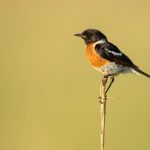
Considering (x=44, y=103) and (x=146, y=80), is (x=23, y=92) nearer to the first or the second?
(x=44, y=103)

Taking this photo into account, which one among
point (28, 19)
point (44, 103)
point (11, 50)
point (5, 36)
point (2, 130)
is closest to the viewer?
point (2, 130)

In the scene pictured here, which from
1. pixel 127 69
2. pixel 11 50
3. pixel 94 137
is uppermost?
pixel 11 50

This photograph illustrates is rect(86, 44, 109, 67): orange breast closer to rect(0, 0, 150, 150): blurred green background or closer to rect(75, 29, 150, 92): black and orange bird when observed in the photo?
rect(75, 29, 150, 92): black and orange bird

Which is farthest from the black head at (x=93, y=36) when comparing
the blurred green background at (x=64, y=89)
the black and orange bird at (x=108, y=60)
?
the blurred green background at (x=64, y=89)

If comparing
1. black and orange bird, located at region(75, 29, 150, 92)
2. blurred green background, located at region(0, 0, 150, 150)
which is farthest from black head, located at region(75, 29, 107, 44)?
blurred green background, located at region(0, 0, 150, 150)

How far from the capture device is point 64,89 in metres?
10.8

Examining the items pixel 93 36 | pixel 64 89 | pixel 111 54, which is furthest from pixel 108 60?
pixel 64 89

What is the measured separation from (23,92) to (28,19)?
5300mm

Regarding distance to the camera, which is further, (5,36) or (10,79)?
(5,36)

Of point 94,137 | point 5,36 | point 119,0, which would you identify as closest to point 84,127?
point 94,137

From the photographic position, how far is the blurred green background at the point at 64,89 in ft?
32.4

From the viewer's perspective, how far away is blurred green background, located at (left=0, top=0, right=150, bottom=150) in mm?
9883

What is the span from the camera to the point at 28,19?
1609cm

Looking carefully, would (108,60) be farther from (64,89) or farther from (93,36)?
(64,89)
